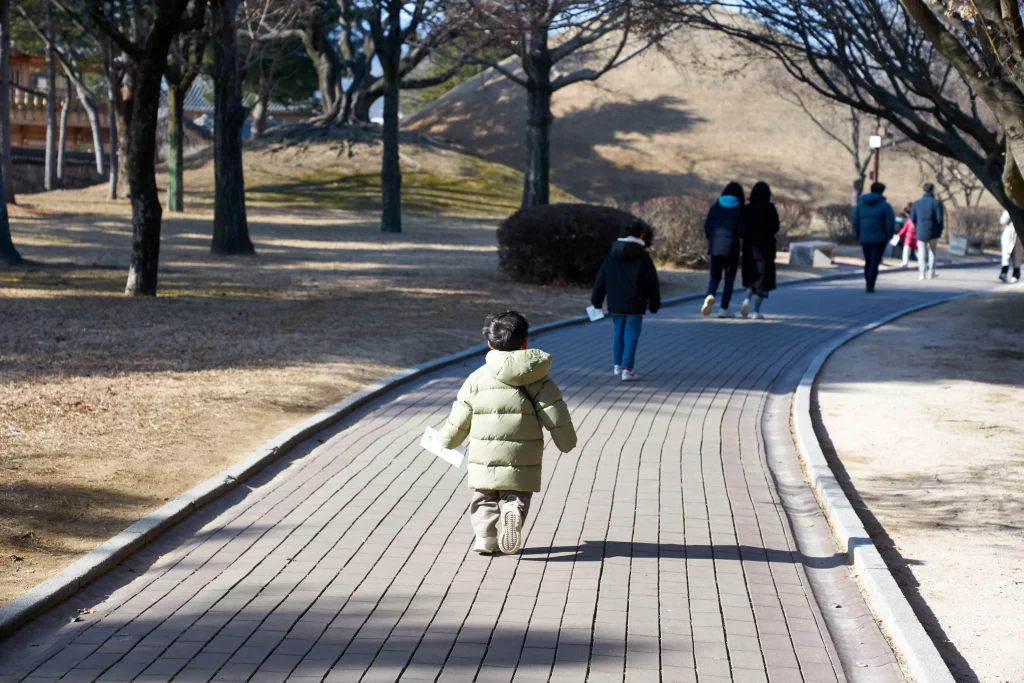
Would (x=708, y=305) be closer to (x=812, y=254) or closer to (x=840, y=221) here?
(x=812, y=254)

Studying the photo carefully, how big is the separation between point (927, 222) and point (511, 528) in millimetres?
19694

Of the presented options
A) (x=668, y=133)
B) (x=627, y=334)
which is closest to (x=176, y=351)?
(x=627, y=334)

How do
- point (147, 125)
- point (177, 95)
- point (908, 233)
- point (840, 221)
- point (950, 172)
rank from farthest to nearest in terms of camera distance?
point (950, 172), point (840, 221), point (177, 95), point (908, 233), point (147, 125)

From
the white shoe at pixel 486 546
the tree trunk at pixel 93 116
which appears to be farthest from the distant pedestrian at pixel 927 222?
the tree trunk at pixel 93 116

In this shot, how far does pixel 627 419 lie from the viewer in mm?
9469

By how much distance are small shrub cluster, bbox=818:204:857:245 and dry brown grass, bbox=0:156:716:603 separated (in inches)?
557

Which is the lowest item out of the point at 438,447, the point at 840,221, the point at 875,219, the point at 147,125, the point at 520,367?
the point at 438,447

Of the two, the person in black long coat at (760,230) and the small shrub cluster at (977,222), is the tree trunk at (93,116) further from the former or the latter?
the person in black long coat at (760,230)

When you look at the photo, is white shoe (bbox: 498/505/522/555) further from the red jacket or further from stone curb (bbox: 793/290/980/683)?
the red jacket

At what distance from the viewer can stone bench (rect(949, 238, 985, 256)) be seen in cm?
3478

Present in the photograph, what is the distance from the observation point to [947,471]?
25.9 ft

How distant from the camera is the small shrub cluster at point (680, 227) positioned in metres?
23.9

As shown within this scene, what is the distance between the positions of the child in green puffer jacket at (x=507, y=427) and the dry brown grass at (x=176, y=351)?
6.59ft

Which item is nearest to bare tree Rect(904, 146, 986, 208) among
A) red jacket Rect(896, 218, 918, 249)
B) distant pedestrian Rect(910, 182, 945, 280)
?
red jacket Rect(896, 218, 918, 249)
